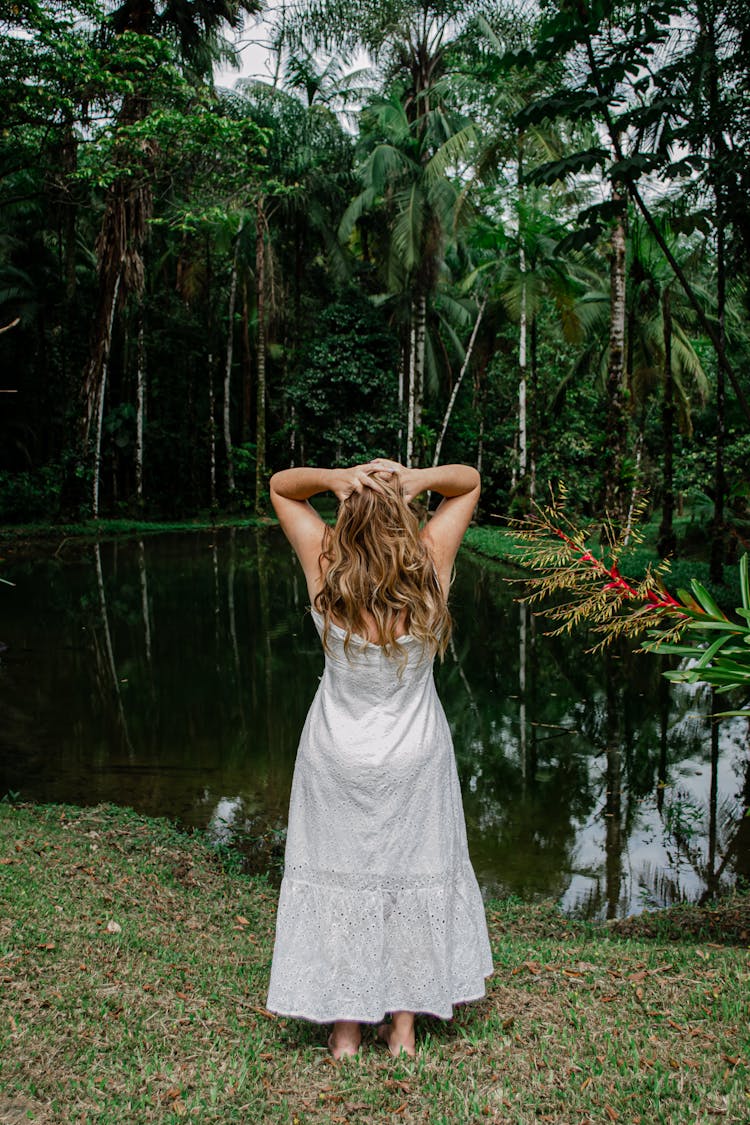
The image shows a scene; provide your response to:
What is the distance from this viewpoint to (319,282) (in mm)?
33438

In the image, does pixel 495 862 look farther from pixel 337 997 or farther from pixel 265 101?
pixel 265 101

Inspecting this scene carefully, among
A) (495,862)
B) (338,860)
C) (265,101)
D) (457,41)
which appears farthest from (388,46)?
(338,860)

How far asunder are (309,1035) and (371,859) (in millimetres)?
729

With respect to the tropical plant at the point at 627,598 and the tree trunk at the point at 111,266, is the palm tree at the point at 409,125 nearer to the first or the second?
the tree trunk at the point at 111,266

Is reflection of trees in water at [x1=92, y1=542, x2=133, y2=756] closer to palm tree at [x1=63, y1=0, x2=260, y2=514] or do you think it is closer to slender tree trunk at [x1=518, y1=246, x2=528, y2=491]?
palm tree at [x1=63, y1=0, x2=260, y2=514]

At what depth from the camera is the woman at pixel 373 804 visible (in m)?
2.70

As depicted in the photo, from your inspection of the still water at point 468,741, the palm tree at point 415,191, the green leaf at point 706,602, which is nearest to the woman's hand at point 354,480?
the green leaf at point 706,602

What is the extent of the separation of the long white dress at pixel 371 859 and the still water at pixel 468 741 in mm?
2415

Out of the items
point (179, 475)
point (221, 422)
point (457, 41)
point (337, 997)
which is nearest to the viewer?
point (337, 997)

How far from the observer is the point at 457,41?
78.4 feet

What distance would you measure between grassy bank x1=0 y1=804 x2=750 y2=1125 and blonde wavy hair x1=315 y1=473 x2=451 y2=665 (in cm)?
126

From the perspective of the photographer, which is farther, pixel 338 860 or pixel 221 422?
pixel 221 422

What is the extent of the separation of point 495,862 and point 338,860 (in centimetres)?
293

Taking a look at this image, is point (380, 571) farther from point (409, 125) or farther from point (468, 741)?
point (409, 125)
